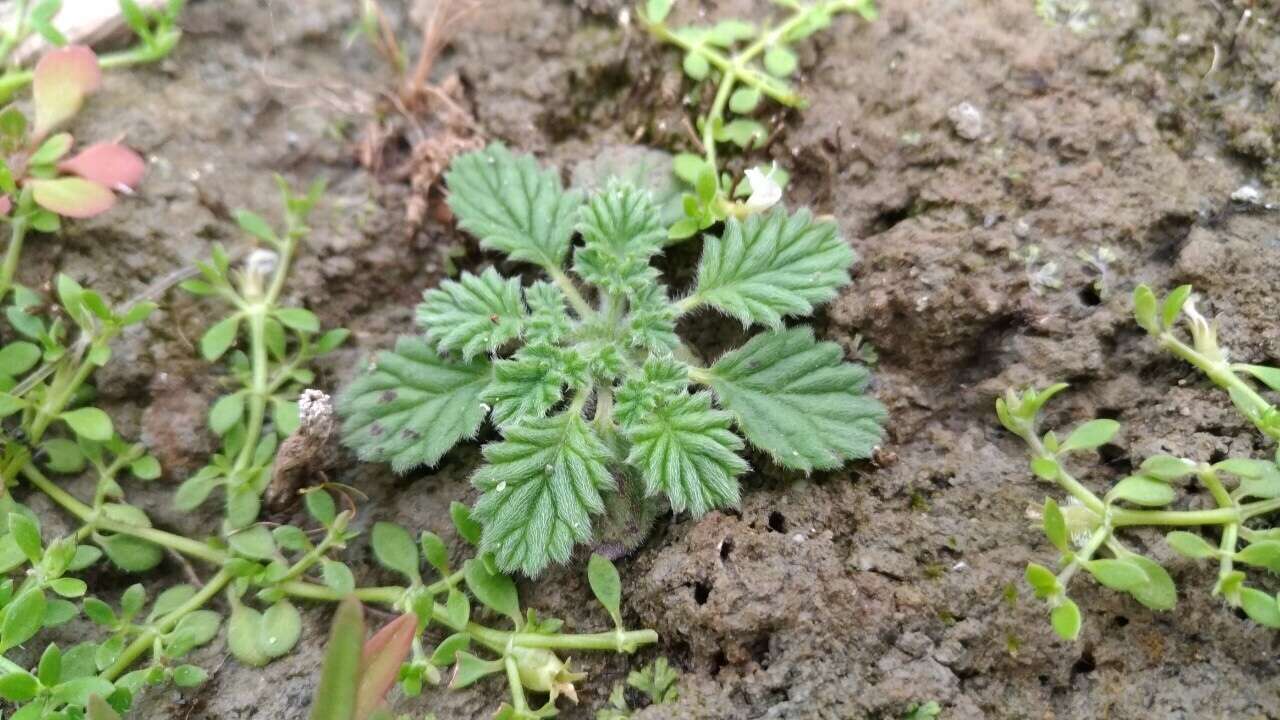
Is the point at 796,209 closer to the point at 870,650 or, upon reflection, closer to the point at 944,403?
the point at 944,403

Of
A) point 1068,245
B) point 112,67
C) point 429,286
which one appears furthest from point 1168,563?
point 112,67

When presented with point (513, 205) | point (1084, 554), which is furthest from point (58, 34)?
point (1084, 554)

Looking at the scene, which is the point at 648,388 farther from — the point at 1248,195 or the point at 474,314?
the point at 1248,195

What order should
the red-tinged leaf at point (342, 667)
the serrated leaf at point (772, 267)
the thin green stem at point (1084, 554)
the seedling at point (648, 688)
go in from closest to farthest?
1. the red-tinged leaf at point (342, 667)
2. the thin green stem at point (1084, 554)
3. the seedling at point (648, 688)
4. the serrated leaf at point (772, 267)

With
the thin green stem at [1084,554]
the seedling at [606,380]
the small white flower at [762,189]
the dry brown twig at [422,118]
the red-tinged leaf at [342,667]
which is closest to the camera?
the red-tinged leaf at [342,667]

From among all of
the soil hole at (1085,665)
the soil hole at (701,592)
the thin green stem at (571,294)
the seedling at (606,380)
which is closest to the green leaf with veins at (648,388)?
the seedling at (606,380)

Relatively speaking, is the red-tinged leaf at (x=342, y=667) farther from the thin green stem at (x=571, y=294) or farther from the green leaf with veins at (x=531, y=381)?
the thin green stem at (x=571, y=294)

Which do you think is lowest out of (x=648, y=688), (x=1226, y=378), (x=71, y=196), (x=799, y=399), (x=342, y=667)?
(x=648, y=688)
